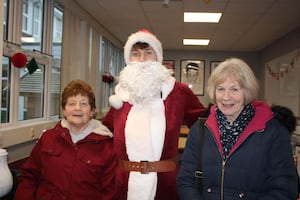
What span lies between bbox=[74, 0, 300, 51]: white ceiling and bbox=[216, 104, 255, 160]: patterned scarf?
281 cm

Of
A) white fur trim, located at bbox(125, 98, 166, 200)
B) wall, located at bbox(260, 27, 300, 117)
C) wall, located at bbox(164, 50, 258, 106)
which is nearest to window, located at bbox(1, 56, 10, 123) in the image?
white fur trim, located at bbox(125, 98, 166, 200)

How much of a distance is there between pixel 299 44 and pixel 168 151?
172 inches

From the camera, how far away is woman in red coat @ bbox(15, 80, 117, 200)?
5.61 feet

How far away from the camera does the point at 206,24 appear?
5078 millimetres

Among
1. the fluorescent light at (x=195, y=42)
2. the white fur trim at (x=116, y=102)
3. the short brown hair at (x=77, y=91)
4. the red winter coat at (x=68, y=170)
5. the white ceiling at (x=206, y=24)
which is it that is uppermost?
the fluorescent light at (x=195, y=42)

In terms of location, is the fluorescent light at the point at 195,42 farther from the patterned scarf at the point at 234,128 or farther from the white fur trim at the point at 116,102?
the patterned scarf at the point at 234,128

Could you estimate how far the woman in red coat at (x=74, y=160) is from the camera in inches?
67.3

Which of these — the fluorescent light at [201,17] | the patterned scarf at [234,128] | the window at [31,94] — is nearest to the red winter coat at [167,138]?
the patterned scarf at [234,128]

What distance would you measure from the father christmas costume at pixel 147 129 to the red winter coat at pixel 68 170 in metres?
0.09

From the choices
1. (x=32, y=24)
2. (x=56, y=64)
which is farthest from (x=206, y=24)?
(x=32, y=24)

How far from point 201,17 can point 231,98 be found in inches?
139

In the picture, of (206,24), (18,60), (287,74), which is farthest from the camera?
(287,74)

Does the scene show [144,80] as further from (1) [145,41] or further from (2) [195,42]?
(2) [195,42]

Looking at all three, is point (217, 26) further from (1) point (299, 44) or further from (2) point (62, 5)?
(2) point (62, 5)
